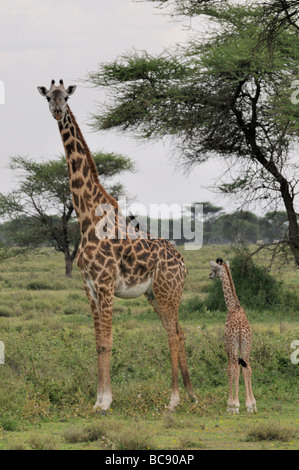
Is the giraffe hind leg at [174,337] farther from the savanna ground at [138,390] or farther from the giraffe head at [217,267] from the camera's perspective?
the giraffe head at [217,267]

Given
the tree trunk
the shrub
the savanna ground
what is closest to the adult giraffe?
the savanna ground

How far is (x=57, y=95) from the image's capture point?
8.12 meters

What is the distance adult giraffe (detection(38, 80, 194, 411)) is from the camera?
26.7 ft

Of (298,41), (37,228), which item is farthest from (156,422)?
(37,228)

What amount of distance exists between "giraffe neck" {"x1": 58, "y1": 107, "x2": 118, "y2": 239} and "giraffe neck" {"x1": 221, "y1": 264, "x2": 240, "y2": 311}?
1.54m

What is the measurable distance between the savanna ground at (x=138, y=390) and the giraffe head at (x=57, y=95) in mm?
3212

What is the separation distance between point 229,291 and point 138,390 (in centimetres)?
156

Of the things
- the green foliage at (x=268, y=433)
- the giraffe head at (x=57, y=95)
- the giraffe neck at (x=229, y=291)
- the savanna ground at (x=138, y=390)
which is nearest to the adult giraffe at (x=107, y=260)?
the giraffe head at (x=57, y=95)

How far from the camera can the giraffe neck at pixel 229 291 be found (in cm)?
880

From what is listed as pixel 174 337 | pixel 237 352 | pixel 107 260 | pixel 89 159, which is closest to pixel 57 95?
pixel 89 159

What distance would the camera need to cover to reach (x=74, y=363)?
10.9 m

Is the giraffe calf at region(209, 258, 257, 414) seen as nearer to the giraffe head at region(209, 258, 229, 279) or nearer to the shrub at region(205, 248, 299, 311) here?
the giraffe head at region(209, 258, 229, 279)

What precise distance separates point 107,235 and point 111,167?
25314 mm
